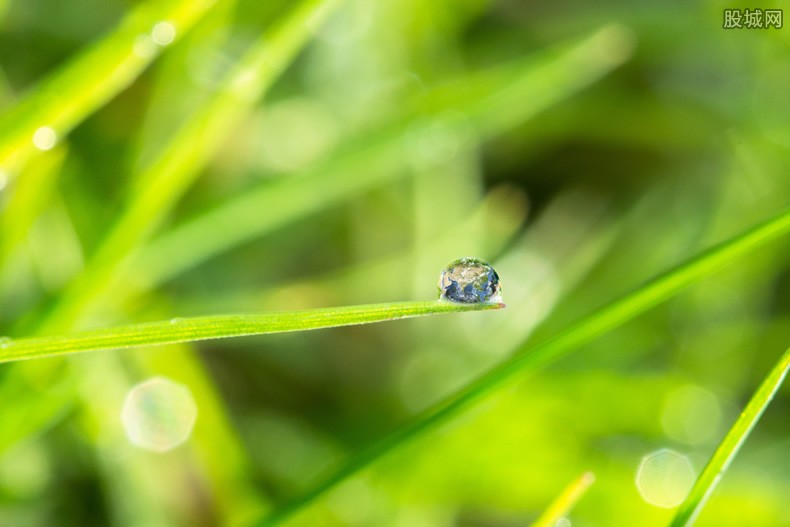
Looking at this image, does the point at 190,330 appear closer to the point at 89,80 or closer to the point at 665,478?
the point at 89,80

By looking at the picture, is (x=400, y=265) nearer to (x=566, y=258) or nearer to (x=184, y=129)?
(x=566, y=258)

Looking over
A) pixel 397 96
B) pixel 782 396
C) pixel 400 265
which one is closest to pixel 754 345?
pixel 782 396

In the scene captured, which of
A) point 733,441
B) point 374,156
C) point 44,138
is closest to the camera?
point 733,441

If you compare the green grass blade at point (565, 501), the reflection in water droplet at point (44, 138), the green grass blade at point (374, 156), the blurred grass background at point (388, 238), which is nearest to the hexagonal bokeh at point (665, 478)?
the blurred grass background at point (388, 238)

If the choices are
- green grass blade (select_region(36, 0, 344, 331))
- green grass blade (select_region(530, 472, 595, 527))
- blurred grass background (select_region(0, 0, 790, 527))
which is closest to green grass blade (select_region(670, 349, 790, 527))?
green grass blade (select_region(530, 472, 595, 527))

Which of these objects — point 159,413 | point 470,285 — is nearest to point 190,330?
point 470,285
